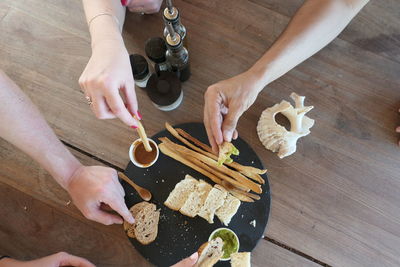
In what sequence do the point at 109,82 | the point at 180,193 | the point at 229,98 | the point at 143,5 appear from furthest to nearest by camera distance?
the point at 143,5 < the point at 180,193 < the point at 229,98 < the point at 109,82

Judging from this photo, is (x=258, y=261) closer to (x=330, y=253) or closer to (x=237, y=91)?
(x=330, y=253)

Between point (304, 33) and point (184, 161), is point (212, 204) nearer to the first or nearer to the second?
point (184, 161)

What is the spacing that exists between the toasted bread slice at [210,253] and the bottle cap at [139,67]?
1.89 ft

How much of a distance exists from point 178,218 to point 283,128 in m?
0.45

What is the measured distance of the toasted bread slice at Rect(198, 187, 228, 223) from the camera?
1.03m

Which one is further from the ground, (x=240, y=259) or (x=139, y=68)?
(x=139, y=68)

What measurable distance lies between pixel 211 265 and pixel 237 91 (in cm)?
52

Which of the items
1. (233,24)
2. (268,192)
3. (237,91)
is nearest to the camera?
(237,91)

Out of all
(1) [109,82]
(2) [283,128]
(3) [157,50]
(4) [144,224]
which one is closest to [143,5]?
(3) [157,50]

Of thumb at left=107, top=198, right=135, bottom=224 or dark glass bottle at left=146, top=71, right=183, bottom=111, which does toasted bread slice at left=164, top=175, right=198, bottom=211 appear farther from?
dark glass bottle at left=146, top=71, right=183, bottom=111

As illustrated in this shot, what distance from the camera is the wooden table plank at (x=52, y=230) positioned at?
3.43ft

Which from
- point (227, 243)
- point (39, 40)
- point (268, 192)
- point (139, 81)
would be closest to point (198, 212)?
point (227, 243)

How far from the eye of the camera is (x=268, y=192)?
1068mm

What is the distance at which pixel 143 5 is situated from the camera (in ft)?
3.85
